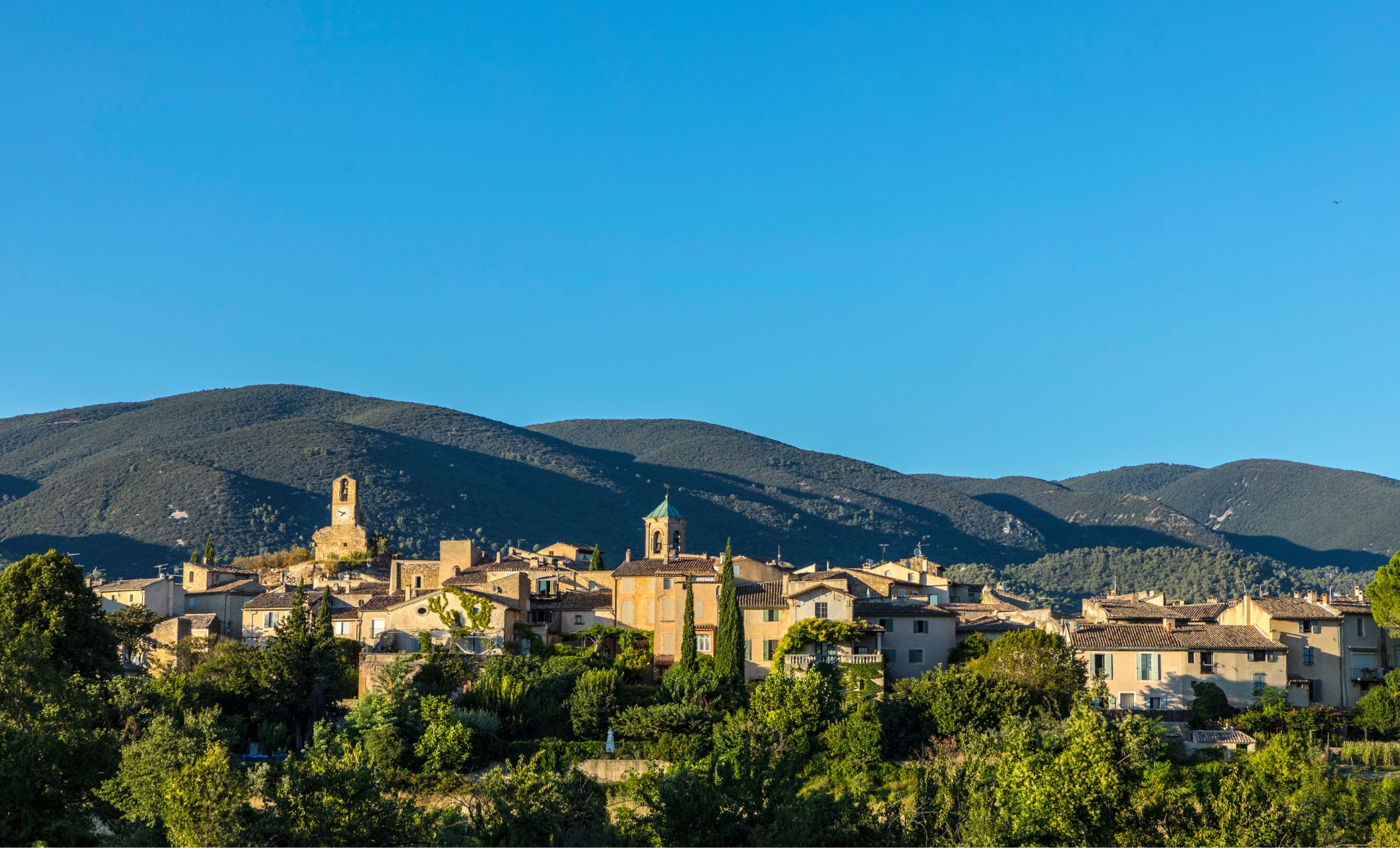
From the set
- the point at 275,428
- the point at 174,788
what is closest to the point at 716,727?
the point at 174,788

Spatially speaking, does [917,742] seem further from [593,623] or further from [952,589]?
[952,589]

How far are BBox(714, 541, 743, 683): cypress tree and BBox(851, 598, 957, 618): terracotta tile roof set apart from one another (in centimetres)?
481

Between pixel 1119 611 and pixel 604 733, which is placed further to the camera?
pixel 1119 611

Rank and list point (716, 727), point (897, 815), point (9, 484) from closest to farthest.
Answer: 1. point (897, 815)
2. point (716, 727)
3. point (9, 484)

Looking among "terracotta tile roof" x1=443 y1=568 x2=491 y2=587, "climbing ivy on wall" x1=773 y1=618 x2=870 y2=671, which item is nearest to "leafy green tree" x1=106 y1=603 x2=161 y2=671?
"terracotta tile roof" x1=443 y1=568 x2=491 y2=587

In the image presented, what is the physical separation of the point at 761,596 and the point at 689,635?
3488 mm

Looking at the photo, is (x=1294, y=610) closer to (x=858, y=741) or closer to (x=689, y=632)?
(x=858, y=741)

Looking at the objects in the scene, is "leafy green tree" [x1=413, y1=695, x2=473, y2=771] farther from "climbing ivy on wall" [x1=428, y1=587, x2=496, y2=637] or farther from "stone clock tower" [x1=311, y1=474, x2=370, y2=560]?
"stone clock tower" [x1=311, y1=474, x2=370, y2=560]

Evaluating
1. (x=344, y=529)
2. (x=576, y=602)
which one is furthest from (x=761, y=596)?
(x=344, y=529)

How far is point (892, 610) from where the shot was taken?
63.8 metres

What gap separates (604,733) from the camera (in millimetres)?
57000

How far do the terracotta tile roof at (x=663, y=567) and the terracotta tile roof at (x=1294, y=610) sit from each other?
22921 mm

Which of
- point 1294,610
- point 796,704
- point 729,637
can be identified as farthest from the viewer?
point 1294,610

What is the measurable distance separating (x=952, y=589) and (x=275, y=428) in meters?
134
